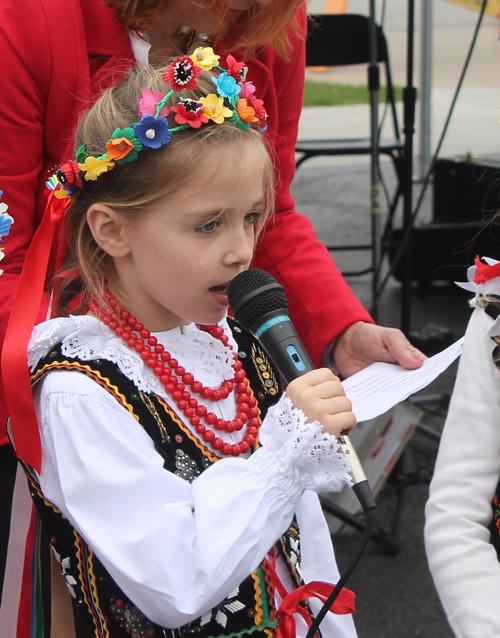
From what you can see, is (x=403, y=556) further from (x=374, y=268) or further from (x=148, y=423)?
(x=148, y=423)

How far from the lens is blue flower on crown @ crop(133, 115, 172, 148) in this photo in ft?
3.33

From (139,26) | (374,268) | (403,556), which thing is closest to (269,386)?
(139,26)

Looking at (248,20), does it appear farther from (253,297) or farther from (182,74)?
(253,297)

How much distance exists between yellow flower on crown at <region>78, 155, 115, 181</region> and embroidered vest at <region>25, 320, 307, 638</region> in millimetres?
266

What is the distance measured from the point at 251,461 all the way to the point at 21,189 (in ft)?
2.08

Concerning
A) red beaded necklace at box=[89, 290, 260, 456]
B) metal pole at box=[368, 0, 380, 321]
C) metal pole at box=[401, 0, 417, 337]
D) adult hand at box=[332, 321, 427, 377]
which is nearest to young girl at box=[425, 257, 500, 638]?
adult hand at box=[332, 321, 427, 377]

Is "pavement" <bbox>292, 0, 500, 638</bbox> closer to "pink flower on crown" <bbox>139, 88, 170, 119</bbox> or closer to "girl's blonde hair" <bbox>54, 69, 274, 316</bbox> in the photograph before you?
"girl's blonde hair" <bbox>54, 69, 274, 316</bbox>

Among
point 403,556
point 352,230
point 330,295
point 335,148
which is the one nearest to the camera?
point 330,295

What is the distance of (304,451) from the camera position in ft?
3.07

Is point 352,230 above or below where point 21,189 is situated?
below

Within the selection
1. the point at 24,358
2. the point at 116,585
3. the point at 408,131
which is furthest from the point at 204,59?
the point at 408,131

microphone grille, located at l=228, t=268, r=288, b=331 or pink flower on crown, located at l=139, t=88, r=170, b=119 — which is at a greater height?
pink flower on crown, located at l=139, t=88, r=170, b=119

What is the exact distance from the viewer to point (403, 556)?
7.89 ft

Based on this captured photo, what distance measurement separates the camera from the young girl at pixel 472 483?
114 cm
